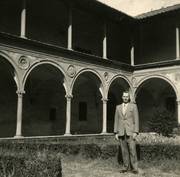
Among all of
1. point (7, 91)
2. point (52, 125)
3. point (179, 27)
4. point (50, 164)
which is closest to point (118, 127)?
point (50, 164)

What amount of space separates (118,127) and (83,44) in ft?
43.3

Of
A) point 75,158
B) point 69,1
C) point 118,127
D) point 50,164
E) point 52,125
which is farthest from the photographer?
point 52,125

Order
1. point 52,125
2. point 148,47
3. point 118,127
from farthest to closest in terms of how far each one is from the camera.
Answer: point 148,47 → point 52,125 → point 118,127

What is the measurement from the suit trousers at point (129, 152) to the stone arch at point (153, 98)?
13.4 m

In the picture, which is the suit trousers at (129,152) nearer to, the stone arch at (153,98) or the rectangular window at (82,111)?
the stone arch at (153,98)

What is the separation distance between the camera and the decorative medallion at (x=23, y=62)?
15.3m

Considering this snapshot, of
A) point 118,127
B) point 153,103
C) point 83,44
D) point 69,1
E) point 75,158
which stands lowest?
point 75,158

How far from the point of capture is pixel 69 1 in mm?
18375

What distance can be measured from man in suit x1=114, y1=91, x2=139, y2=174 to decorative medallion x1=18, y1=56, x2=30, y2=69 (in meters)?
7.12

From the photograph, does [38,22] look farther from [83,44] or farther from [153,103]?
[153,103]

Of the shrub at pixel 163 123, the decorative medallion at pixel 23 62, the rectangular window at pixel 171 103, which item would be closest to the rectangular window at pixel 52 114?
the decorative medallion at pixel 23 62

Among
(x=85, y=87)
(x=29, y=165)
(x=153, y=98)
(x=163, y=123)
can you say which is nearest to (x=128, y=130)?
(x=29, y=165)

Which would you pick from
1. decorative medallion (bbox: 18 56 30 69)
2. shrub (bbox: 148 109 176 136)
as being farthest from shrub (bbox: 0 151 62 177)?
shrub (bbox: 148 109 176 136)

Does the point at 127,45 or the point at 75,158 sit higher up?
the point at 127,45
